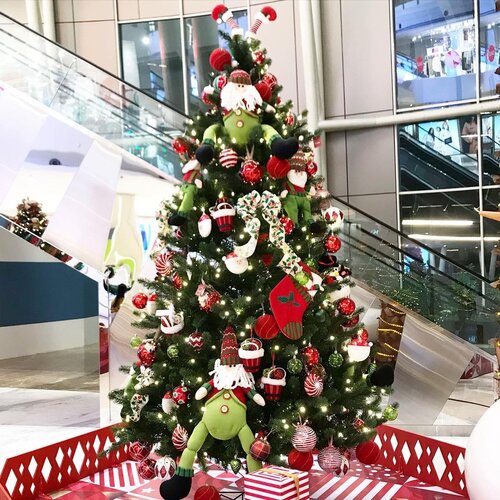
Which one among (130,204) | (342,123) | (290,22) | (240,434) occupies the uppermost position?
(290,22)

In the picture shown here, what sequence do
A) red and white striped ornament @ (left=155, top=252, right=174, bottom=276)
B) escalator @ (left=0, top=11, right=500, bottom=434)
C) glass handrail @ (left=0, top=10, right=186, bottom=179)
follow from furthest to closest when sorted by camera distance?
glass handrail @ (left=0, top=10, right=186, bottom=179) → escalator @ (left=0, top=11, right=500, bottom=434) → red and white striped ornament @ (left=155, top=252, right=174, bottom=276)

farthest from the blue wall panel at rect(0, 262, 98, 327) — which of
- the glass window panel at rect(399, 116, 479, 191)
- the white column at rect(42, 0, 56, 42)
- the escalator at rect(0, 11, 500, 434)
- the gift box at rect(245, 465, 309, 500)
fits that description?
the gift box at rect(245, 465, 309, 500)

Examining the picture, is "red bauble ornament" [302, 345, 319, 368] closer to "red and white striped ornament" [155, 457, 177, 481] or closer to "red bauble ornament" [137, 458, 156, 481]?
"red and white striped ornament" [155, 457, 177, 481]

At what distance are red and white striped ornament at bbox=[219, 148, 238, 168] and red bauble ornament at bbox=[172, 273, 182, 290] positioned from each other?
2.44 feet

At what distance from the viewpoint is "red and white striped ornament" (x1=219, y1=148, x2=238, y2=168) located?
371 cm

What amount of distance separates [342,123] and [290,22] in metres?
2.34

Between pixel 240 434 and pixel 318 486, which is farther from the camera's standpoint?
pixel 318 486

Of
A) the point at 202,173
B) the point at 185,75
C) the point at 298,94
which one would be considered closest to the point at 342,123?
the point at 298,94

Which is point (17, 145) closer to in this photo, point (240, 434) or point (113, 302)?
→ point (113, 302)

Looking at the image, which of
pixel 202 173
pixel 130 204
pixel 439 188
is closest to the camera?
pixel 202 173

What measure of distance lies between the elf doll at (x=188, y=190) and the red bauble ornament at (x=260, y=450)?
4.60 feet

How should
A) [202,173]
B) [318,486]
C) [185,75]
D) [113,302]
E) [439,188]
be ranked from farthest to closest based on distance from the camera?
[185,75], [439,188], [113,302], [318,486], [202,173]

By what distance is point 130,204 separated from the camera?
23.2 feet

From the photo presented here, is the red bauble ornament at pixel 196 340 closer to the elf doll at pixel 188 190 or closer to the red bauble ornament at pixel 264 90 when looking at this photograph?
the elf doll at pixel 188 190
